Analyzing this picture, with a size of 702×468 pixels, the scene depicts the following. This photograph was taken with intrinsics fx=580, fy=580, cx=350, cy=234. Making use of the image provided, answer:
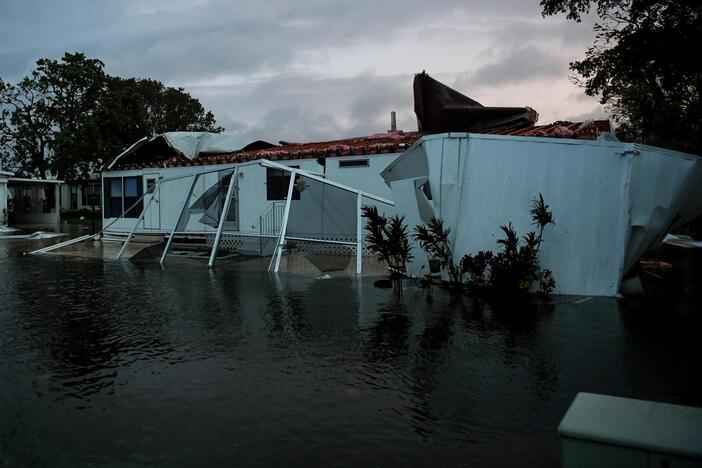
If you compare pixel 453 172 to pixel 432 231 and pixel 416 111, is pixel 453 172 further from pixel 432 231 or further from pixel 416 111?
pixel 416 111

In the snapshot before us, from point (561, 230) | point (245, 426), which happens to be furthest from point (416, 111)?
point (245, 426)

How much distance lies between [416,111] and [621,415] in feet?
46.3

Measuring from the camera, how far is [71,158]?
112ft

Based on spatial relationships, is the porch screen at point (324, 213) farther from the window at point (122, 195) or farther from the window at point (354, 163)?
the window at point (122, 195)

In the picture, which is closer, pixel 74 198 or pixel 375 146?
pixel 375 146

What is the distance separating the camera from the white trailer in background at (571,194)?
8.95m

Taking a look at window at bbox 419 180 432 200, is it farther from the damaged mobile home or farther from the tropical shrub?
the tropical shrub

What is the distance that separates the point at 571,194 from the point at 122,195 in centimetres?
1747

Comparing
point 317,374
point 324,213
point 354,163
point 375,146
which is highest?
point 375,146

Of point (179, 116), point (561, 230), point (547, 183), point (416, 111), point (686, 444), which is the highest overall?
point (179, 116)

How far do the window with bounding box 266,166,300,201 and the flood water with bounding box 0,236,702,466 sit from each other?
7.98 metres

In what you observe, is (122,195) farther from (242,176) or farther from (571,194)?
(571,194)

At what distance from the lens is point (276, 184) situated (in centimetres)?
1702

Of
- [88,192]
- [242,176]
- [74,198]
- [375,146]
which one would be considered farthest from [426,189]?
[74,198]
